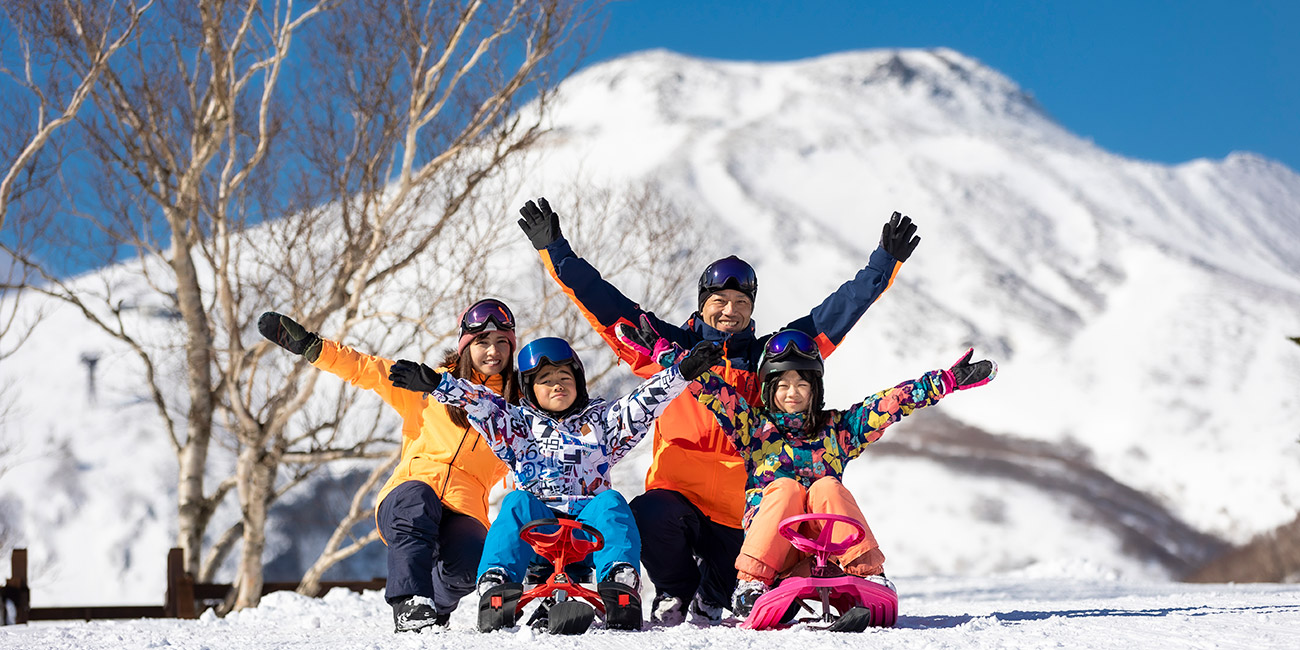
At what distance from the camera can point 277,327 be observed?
342 centimetres

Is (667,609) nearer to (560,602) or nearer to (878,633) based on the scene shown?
(560,602)

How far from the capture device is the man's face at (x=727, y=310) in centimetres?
381

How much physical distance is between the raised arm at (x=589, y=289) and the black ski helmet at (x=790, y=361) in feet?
1.34

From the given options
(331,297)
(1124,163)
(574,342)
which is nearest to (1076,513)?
(574,342)

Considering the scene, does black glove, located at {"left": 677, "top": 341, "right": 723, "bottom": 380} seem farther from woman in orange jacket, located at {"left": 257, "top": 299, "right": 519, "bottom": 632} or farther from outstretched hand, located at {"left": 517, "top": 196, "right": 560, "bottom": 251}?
outstretched hand, located at {"left": 517, "top": 196, "right": 560, "bottom": 251}

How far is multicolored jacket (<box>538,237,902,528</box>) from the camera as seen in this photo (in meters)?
3.68

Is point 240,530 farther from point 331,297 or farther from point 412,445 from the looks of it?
point 412,445

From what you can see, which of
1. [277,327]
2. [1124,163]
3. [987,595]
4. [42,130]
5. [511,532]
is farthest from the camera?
[1124,163]

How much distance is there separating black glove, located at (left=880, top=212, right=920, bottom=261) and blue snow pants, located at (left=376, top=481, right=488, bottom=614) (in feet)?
6.10

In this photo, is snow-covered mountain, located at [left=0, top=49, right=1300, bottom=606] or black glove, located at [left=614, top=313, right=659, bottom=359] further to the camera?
snow-covered mountain, located at [left=0, top=49, right=1300, bottom=606]

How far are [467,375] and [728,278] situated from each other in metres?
1.01

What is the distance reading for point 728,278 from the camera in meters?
3.79

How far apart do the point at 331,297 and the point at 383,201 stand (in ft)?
2.85

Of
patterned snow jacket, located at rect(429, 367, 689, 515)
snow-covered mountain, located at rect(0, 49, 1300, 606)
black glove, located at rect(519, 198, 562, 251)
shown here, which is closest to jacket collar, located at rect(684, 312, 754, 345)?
patterned snow jacket, located at rect(429, 367, 689, 515)
